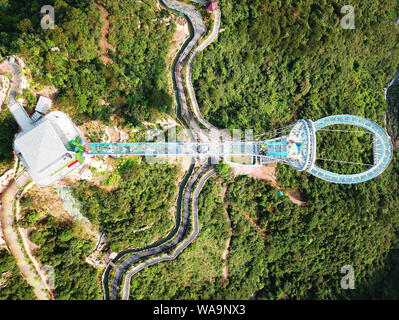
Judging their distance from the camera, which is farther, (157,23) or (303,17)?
(303,17)

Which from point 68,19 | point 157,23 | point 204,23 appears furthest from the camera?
point 204,23

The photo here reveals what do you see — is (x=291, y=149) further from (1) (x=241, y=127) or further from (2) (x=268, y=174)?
(1) (x=241, y=127)

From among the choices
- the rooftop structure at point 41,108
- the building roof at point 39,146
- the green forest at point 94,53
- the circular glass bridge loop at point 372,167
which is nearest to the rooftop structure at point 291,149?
the circular glass bridge loop at point 372,167

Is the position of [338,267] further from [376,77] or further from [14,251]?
[14,251]

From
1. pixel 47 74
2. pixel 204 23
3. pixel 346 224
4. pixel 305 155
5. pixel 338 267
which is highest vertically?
pixel 204 23

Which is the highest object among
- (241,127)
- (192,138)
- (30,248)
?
(241,127)

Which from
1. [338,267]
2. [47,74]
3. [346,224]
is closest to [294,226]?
[346,224]

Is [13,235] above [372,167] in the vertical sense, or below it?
below

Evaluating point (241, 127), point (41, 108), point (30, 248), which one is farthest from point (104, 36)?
point (30, 248)
